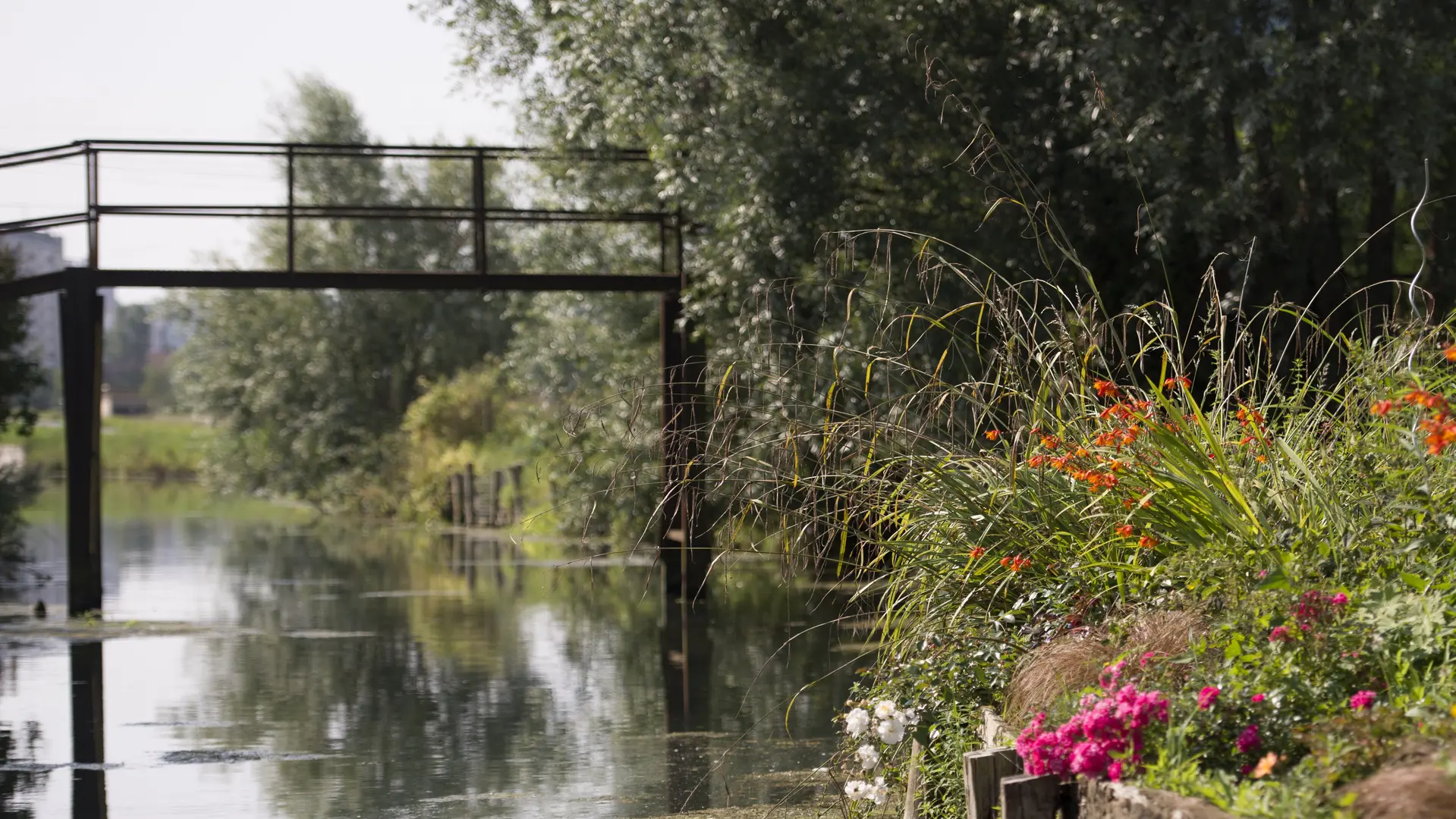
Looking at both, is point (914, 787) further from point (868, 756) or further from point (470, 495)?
point (470, 495)

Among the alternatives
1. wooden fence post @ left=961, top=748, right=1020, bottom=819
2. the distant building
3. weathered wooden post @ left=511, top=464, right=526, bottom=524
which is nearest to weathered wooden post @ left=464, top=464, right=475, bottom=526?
weathered wooden post @ left=511, top=464, right=526, bottom=524

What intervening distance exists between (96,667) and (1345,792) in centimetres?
1189

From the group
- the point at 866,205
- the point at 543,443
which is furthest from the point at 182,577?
the point at 866,205

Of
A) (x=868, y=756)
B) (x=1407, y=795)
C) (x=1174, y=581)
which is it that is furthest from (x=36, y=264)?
(x=1407, y=795)

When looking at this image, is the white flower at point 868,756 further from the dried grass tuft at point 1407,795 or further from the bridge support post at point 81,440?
the bridge support post at point 81,440

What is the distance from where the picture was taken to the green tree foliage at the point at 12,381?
2498 centimetres

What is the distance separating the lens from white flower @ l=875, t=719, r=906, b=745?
6.55m

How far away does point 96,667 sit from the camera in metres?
14.1

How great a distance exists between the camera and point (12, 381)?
25.4 meters

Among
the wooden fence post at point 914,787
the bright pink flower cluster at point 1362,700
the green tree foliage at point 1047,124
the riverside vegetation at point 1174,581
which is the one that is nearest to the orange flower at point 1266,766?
the riverside vegetation at point 1174,581

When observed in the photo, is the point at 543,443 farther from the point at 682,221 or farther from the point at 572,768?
the point at 572,768

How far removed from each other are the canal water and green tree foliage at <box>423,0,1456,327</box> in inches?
146

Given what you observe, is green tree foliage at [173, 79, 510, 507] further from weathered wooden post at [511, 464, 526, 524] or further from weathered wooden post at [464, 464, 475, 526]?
weathered wooden post at [511, 464, 526, 524]

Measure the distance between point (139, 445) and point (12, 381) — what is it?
56.8 metres
